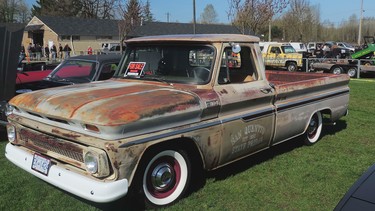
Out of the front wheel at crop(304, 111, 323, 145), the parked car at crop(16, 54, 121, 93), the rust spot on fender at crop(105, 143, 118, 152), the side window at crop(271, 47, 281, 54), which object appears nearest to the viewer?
the rust spot on fender at crop(105, 143, 118, 152)

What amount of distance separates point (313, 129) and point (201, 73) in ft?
9.38

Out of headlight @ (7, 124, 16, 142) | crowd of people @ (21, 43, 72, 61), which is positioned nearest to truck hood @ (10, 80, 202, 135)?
headlight @ (7, 124, 16, 142)

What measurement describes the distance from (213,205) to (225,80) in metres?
1.46

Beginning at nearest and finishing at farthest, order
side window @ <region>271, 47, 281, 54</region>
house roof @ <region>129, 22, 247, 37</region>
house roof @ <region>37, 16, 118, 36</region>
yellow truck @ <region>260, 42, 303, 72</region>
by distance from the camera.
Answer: yellow truck @ <region>260, 42, 303, 72</region> → side window @ <region>271, 47, 281, 54</region> → house roof @ <region>37, 16, 118, 36</region> → house roof @ <region>129, 22, 247, 37</region>

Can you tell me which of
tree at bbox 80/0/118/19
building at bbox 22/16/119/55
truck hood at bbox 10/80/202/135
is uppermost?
tree at bbox 80/0/118/19

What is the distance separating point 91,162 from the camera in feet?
11.5

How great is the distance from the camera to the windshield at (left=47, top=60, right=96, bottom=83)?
7684 millimetres

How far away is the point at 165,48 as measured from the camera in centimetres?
487

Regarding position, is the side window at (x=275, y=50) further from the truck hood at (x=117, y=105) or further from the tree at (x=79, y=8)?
the tree at (x=79, y=8)

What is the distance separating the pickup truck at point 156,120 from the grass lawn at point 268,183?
0.36 m

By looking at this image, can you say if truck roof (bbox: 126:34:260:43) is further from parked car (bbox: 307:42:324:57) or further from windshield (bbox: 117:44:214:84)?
parked car (bbox: 307:42:324:57)

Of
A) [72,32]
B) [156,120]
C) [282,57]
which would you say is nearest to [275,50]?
[282,57]

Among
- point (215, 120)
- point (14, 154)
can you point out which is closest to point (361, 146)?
point (215, 120)

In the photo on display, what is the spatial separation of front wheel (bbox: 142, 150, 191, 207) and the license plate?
3.18 feet
